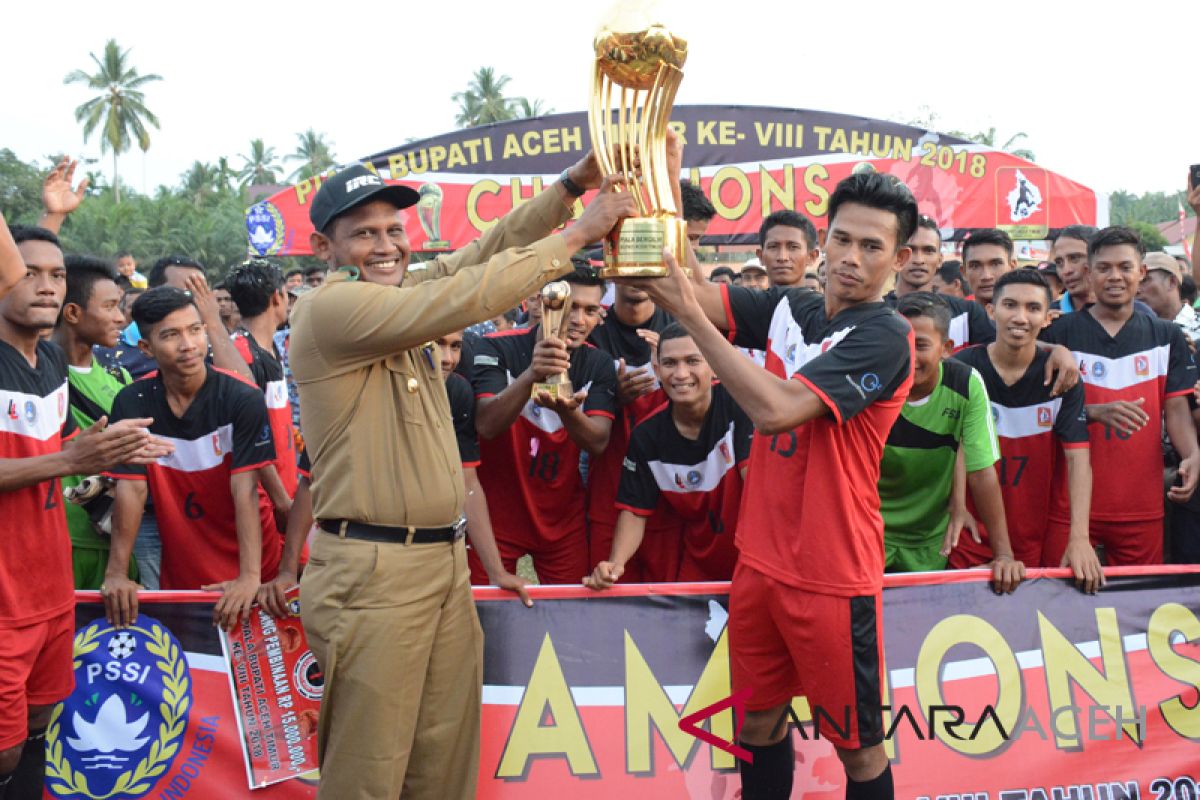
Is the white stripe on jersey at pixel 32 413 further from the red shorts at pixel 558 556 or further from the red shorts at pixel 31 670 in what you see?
the red shorts at pixel 558 556

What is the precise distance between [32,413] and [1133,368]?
506 cm

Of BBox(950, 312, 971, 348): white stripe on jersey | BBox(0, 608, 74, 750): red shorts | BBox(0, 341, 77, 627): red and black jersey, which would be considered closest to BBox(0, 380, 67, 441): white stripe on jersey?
BBox(0, 341, 77, 627): red and black jersey

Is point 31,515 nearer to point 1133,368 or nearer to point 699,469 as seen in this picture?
point 699,469

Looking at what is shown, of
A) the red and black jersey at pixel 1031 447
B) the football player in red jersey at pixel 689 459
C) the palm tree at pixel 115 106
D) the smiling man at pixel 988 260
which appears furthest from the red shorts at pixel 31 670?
the palm tree at pixel 115 106

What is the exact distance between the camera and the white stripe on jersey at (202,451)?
4270mm

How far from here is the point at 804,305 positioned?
11.3 ft

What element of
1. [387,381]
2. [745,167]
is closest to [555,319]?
[387,381]

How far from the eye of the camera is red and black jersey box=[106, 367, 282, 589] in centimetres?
423

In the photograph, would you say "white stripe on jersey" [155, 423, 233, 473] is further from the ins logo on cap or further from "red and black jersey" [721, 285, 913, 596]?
"red and black jersey" [721, 285, 913, 596]

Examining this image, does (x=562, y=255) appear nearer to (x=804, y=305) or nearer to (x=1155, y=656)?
(x=804, y=305)

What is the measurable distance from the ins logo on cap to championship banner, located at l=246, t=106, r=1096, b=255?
1134 centimetres

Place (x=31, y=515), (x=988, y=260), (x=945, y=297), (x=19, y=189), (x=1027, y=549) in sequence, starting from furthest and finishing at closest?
(x=19, y=189)
(x=988, y=260)
(x=945, y=297)
(x=1027, y=549)
(x=31, y=515)

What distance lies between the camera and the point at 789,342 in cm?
344

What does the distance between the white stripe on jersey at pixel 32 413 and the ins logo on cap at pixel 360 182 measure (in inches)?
63.5
